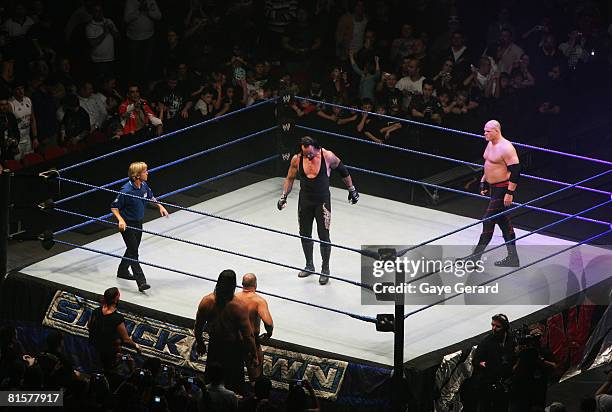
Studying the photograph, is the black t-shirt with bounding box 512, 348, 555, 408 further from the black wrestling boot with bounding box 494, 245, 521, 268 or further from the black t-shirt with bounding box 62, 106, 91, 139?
the black t-shirt with bounding box 62, 106, 91, 139

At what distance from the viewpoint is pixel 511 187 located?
476 inches

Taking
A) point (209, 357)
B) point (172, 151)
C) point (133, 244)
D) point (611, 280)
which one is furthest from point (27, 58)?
point (611, 280)

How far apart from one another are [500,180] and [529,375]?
2.59 metres

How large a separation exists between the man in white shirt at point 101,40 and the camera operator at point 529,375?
22.8 ft

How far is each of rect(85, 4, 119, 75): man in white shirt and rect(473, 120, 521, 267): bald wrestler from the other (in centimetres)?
508

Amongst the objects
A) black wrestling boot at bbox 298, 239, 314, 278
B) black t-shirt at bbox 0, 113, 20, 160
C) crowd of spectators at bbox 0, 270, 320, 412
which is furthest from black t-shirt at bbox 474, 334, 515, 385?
black t-shirt at bbox 0, 113, 20, 160

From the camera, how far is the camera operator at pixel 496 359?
10.2 meters

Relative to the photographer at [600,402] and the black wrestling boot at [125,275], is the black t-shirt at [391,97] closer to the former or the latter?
the black wrestling boot at [125,275]

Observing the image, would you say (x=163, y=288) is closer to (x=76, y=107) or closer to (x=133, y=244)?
(x=133, y=244)

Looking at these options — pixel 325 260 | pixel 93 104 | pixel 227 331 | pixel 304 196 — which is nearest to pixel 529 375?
pixel 227 331

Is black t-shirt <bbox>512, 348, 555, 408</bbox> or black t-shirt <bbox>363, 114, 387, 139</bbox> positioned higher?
black t-shirt <bbox>363, 114, 387, 139</bbox>

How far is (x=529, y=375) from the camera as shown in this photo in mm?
10141

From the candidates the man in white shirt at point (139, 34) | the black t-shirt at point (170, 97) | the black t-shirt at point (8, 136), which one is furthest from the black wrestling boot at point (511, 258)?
the man in white shirt at point (139, 34)

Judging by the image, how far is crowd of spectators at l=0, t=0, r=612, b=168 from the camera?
14.2 meters
